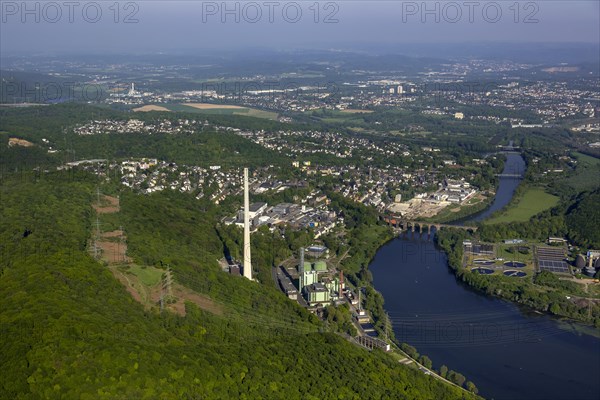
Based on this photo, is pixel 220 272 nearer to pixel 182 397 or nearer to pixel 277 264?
pixel 277 264

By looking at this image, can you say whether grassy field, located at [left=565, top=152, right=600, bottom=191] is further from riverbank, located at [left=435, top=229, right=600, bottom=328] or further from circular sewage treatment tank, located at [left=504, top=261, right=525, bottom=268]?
riverbank, located at [left=435, top=229, right=600, bottom=328]

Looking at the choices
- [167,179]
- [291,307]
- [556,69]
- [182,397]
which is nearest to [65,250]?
[291,307]

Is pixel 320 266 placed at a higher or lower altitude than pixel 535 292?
higher

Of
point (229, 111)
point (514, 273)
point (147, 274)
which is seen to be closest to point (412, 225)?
point (514, 273)

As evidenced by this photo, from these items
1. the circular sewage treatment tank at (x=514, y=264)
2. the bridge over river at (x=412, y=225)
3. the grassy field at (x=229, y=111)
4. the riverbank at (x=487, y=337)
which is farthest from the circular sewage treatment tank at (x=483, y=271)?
the grassy field at (x=229, y=111)

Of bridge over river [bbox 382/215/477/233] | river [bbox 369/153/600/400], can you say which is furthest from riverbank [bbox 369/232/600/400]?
bridge over river [bbox 382/215/477/233]

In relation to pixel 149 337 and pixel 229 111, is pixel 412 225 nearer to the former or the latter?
pixel 149 337
